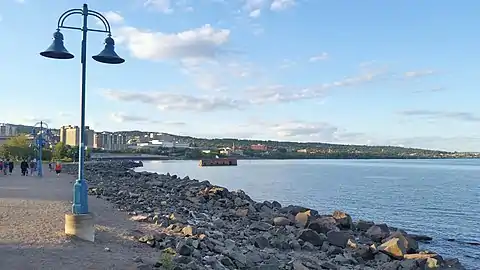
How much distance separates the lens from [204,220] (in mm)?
17234

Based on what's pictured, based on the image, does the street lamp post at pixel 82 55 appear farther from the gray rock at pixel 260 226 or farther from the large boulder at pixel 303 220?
the large boulder at pixel 303 220

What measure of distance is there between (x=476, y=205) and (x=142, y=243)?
31.0 m

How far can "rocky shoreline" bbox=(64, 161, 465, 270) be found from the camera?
10875mm

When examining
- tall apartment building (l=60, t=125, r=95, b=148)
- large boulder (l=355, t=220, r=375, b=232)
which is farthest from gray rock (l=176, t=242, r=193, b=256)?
large boulder (l=355, t=220, r=375, b=232)

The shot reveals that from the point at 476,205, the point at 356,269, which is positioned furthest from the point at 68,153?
the point at 356,269

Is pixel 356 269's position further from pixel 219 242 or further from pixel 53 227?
pixel 53 227

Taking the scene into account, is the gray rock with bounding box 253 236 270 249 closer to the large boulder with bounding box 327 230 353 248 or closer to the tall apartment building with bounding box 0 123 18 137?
the large boulder with bounding box 327 230 353 248

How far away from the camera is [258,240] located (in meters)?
14.5

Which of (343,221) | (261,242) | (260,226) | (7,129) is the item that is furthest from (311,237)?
(7,129)

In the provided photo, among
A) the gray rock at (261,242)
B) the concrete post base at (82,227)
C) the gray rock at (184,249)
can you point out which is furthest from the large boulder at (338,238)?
the concrete post base at (82,227)

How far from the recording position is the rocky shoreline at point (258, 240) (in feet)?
35.7

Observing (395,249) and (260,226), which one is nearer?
(395,249)

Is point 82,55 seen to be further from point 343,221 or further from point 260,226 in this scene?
point 343,221

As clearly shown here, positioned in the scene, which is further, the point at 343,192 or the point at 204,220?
the point at 343,192
